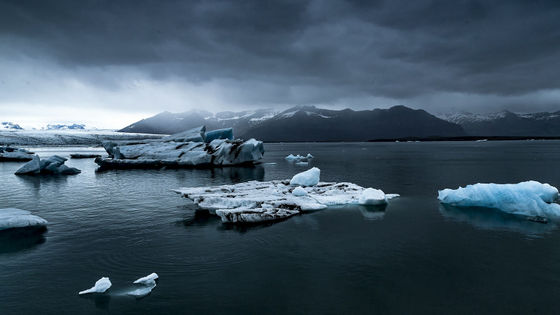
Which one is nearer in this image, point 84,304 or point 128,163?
point 84,304

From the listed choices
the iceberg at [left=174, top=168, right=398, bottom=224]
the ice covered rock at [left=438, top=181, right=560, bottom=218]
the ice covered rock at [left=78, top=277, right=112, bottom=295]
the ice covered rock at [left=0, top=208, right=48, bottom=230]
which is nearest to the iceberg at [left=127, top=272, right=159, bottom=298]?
the ice covered rock at [left=78, top=277, right=112, bottom=295]

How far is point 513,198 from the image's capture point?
664 inches

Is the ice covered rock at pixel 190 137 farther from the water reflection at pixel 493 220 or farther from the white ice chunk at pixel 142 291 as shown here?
the white ice chunk at pixel 142 291

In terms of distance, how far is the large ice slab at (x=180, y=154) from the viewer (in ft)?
146

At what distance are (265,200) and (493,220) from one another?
11522 mm

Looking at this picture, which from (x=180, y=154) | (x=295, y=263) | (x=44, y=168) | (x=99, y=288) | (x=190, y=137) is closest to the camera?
(x=99, y=288)

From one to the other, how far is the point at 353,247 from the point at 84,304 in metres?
8.44

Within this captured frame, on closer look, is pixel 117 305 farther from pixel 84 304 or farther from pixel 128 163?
pixel 128 163

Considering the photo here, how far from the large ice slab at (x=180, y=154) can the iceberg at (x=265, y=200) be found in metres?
22.5

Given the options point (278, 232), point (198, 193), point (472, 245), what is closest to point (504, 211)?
point (472, 245)

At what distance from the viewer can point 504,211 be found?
17203mm

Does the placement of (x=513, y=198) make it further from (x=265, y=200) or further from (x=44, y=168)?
(x=44, y=168)

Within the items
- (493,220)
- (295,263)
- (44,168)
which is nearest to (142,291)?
(295,263)

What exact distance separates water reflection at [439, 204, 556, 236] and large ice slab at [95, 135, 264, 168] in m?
31.8
